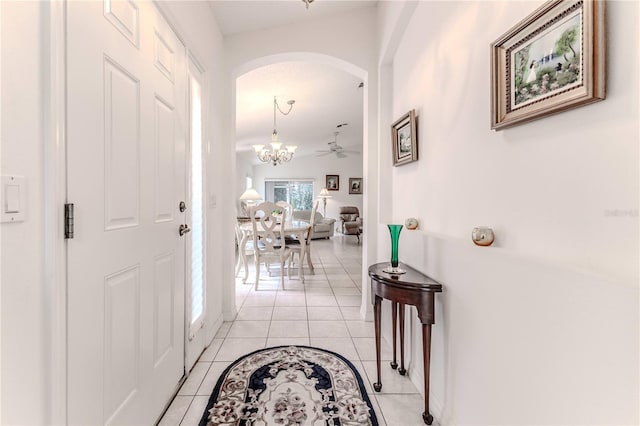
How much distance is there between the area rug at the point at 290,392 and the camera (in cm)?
147

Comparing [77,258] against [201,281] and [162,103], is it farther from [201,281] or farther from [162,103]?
[201,281]

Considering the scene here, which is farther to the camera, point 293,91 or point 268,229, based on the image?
point 293,91

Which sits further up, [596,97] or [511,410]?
[596,97]

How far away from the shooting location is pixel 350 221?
354 inches

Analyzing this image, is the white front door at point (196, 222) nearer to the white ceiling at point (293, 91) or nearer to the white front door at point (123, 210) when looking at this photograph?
the white front door at point (123, 210)

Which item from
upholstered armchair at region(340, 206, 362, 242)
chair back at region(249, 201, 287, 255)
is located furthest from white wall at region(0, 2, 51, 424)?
upholstered armchair at region(340, 206, 362, 242)

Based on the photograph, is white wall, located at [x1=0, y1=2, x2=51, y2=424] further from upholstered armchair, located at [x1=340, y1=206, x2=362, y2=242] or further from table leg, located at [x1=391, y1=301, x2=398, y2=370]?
upholstered armchair, located at [x1=340, y1=206, x2=362, y2=242]

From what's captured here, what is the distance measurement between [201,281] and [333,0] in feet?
8.56

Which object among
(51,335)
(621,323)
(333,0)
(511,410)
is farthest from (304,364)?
(333,0)

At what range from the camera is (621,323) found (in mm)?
611

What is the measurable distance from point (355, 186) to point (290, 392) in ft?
28.8

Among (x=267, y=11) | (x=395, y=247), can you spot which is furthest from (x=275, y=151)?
(x=395, y=247)

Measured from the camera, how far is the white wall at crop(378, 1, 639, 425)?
0.65 m

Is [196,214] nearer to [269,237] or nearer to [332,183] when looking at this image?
[269,237]
